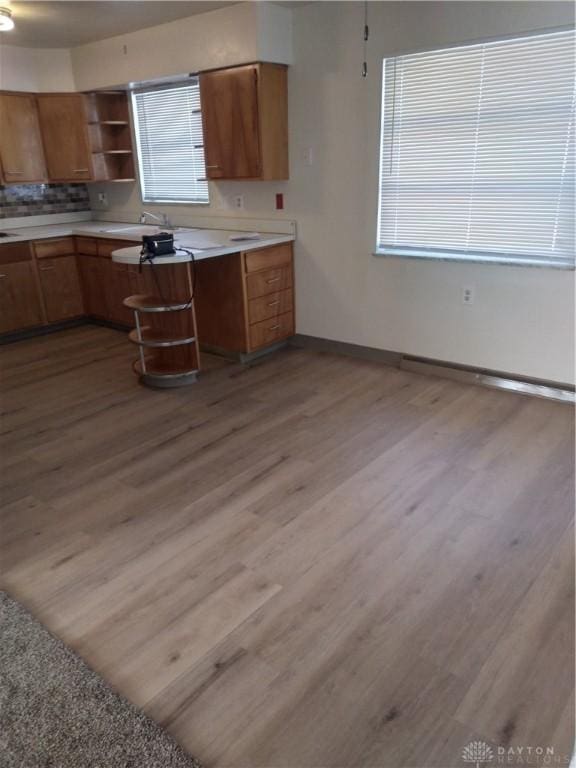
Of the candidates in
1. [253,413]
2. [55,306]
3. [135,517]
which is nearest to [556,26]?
[253,413]

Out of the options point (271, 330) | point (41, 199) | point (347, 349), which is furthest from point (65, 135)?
point (347, 349)

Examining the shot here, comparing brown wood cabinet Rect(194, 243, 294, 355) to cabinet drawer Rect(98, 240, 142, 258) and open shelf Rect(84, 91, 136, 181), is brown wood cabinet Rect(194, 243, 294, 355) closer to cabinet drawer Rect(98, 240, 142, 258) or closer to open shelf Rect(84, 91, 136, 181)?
cabinet drawer Rect(98, 240, 142, 258)

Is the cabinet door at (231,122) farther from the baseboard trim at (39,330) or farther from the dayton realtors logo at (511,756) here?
the dayton realtors logo at (511,756)

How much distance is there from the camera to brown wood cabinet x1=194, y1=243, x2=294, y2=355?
13.3ft

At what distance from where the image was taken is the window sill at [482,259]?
128 inches

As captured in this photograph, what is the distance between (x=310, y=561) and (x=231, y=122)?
321 centimetres

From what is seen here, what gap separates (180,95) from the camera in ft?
15.3

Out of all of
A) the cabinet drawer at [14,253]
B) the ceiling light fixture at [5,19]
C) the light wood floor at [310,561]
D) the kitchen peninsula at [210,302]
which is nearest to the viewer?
the light wood floor at [310,561]

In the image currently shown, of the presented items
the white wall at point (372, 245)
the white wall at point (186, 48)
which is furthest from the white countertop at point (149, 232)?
the white wall at point (186, 48)

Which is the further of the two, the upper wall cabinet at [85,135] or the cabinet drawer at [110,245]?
the upper wall cabinet at [85,135]

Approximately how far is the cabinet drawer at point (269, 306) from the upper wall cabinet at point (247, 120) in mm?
872

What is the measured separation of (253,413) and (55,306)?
2726 mm

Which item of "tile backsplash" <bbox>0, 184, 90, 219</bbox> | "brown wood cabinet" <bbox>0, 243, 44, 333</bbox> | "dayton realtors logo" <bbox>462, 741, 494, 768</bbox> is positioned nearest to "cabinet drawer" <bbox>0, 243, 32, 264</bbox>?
"brown wood cabinet" <bbox>0, 243, 44, 333</bbox>

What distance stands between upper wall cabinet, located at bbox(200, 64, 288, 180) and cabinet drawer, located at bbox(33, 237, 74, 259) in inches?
68.8
